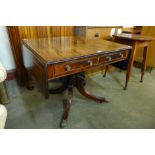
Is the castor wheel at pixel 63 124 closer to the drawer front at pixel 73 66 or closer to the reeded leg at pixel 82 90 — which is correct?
the reeded leg at pixel 82 90

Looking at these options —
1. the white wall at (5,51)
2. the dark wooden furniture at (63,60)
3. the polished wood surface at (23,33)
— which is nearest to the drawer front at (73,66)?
the dark wooden furniture at (63,60)

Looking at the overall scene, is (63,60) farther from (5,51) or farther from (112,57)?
(5,51)

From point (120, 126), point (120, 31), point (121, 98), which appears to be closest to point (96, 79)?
point (121, 98)

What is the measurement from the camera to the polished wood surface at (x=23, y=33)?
1527 millimetres

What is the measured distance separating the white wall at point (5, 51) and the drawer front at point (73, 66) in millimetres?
1189

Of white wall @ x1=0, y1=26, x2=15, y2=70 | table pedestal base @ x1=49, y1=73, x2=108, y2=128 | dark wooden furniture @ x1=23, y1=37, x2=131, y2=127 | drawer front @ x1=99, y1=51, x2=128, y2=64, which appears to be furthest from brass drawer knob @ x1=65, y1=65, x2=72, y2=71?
white wall @ x1=0, y1=26, x2=15, y2=70

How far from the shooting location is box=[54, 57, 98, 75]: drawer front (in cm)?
95

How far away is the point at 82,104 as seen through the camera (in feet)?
5.25

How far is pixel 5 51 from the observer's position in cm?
184

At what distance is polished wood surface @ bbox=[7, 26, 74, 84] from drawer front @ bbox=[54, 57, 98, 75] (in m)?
0.85

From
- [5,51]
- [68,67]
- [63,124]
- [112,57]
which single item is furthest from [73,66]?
[5,51]

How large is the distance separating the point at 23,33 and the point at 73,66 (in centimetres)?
89

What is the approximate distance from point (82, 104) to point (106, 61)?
24.7 inches

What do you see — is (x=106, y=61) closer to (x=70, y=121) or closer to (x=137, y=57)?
(x=70, y=121)
